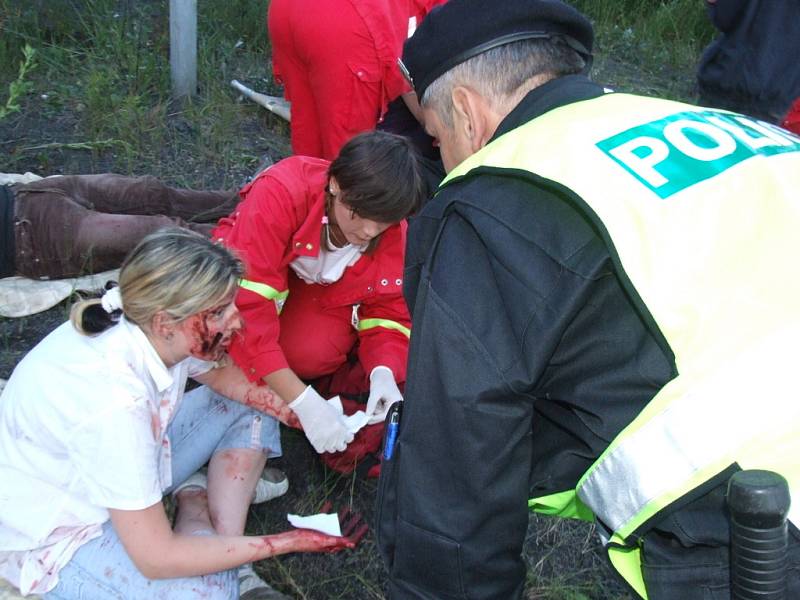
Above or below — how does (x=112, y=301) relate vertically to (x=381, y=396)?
above

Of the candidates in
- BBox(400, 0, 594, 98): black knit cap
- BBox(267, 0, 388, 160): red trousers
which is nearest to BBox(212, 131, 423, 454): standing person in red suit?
BBox(267, 0, 388, 160): red trousers

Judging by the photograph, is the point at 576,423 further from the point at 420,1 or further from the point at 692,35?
the point at 692,35

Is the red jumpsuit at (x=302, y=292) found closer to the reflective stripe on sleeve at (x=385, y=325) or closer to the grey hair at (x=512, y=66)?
the reflective stripe on sleeve at (x=385, y=325)

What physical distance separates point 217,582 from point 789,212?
160 cm

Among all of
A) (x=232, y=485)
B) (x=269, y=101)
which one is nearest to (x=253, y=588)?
(x=232, y=485)

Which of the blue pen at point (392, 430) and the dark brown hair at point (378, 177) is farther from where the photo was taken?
the dark brown hair at point (378, 177)

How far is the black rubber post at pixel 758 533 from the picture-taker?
1.00 m

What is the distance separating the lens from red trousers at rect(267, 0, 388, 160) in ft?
11.0

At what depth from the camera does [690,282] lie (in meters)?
1.18

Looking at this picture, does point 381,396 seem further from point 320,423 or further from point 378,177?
point 378,177

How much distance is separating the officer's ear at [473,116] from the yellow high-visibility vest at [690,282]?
23 centimetres

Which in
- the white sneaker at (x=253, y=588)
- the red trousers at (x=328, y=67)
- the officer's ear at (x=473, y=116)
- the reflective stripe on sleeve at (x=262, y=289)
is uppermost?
the officer's ear at (x=473, y=116)

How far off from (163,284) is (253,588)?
0.89 metres

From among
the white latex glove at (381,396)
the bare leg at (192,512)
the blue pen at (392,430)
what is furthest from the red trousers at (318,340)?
the blue pen at (392,430)
